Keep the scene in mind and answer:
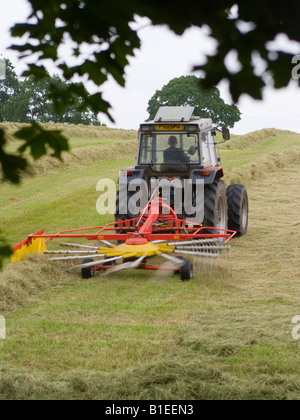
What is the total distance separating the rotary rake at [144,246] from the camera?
23.8 ft

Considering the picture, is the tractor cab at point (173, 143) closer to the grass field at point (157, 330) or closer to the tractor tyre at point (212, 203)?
the tractor tyre at point (212, 203)

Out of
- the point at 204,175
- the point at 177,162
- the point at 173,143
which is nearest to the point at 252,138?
the point at 173,143

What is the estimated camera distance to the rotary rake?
7242 mm

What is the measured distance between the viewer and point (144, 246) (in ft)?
23.7

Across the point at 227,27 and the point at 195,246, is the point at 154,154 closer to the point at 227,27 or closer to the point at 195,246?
the point at 195,246

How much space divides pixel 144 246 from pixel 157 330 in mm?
1732

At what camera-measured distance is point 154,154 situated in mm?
9359

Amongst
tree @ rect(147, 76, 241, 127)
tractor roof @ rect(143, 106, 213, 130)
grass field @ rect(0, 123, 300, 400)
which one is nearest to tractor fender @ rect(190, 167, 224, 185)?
tractor roof @ rect(143, 106, 213, 130)

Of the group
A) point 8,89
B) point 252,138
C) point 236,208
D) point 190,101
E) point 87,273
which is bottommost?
point 87,273

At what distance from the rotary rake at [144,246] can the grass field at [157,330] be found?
0.20 m

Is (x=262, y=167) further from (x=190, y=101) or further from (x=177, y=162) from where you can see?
(x=190, y=101)

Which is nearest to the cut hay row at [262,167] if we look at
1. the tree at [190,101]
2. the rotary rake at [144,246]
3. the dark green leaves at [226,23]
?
the rotary rake at [144,246]

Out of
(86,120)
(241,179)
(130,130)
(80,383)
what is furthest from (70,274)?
(86,120)

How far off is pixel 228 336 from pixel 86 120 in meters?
45.1
